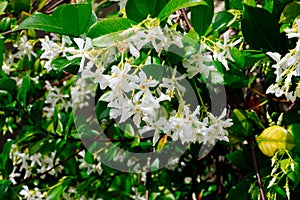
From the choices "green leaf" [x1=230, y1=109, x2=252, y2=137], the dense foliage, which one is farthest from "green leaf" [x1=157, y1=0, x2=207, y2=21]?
"green leaf" [x1=230, y1=109, x2=252, y2=137]

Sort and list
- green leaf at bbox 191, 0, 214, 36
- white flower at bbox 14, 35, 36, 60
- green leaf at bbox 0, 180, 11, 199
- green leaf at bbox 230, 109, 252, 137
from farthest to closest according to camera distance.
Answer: white flower at bbox 14, 35, 36, 60 → green leaf at bbox 0, 180, 11, 199 → green leaf at bbox 230, 109, 252, 137 → green leaf at bbox 191, 0, 214, 36

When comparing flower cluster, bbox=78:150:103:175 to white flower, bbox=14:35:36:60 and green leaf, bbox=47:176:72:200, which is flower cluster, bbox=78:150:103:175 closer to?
green leaf, bbox=47:176:72:200

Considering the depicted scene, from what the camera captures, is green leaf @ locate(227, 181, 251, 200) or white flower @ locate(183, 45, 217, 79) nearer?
white flower @ locate(183, 45, 217, 79)

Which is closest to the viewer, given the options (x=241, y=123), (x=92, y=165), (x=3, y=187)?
(x=241, y=123)

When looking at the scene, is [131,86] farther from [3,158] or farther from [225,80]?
[3,158]

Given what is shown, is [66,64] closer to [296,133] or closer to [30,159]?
[296,133]

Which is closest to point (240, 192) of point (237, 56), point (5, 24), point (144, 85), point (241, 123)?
point (241, 123)

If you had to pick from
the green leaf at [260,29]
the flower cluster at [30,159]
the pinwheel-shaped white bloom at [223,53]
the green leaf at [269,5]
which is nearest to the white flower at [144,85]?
the pinwheel-shaped white bloom at [223,53]
